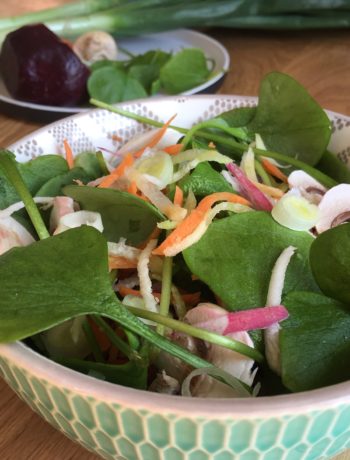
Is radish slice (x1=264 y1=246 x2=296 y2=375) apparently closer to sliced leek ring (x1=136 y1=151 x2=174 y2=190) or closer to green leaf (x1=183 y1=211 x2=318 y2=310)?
green leaf (x1=183 y1=211 x2=318 y2=310)

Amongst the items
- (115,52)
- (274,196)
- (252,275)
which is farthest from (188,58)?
(252,275)

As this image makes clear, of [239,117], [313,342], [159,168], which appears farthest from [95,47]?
[313,342]

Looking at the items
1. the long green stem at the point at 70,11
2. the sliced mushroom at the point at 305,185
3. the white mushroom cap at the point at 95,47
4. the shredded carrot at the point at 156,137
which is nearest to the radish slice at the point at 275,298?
the sliced mushroom at the point at 305,185

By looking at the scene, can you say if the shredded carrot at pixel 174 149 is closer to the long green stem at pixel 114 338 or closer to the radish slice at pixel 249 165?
the radish slice at pixel 249 165

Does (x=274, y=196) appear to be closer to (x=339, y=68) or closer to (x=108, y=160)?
(x=108, y=160)

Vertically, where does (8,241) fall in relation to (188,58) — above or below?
above

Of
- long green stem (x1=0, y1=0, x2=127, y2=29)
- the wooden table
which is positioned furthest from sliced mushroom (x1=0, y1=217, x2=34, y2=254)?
long green stem (x1=0, y1=0, x2=127, y2=29)
